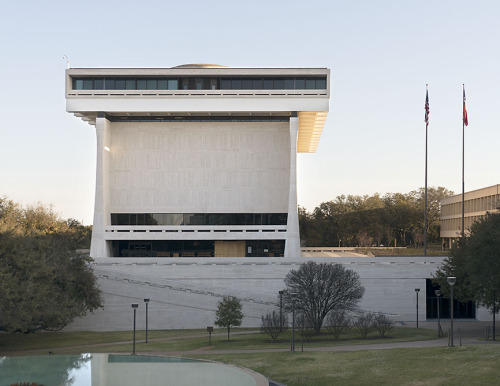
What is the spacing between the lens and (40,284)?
45.9m

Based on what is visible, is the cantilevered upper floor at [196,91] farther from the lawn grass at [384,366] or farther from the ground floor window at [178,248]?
the lawn grass at [384,366]

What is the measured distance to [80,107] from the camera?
6831 centimetres

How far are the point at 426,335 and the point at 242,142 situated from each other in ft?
106

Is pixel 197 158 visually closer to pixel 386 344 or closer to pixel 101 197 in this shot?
pixel 101 197

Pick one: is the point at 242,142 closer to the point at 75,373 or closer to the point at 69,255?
the point at 69,255

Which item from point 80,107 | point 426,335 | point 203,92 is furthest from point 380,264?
point 80,107

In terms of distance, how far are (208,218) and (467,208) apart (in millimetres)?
49174

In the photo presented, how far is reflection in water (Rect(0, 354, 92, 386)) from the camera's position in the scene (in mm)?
29078

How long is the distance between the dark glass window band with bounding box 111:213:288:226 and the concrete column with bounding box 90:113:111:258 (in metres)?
3.83

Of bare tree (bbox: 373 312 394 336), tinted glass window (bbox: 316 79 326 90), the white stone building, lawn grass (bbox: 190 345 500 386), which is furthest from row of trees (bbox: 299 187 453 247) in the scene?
lawn grass (bbox: 190 345 500 386)

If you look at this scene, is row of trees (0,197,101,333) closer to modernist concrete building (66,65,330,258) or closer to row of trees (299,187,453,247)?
modernist concrete building (66,65,330,258)

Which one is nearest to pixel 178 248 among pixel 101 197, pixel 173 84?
pixel 101 197

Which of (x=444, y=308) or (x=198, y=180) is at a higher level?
(x=198, y=180)

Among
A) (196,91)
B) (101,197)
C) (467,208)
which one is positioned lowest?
(101,197)
